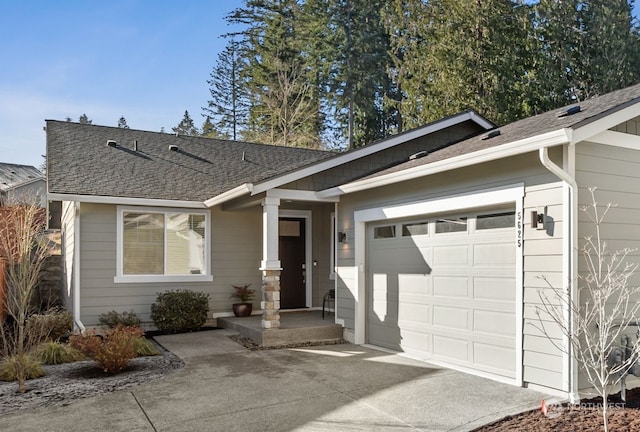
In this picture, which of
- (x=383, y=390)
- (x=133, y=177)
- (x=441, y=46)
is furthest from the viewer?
(x=441, y=46)

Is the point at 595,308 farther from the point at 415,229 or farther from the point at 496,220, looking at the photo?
the point at 415,229

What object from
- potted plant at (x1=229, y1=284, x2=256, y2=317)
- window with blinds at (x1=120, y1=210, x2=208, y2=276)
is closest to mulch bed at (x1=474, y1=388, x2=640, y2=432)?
potted plant at (x1=229, y1=284, x2=256, y2=317)

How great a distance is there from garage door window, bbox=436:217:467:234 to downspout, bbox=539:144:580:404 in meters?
1.57

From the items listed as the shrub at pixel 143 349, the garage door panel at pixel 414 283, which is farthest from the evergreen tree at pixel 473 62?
the shrub at pixel 143 349

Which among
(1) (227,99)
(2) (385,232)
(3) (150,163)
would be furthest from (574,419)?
(1) (227,99)

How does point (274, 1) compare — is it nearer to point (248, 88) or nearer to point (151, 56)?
point (248, 88)

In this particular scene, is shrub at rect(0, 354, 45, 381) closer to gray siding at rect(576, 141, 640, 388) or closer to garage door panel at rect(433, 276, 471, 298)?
garage door panel at rect(433, 276, 471, 298)

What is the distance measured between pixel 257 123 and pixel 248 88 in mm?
2378

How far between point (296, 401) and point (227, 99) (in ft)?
91.4

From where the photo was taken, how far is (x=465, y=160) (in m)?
6.25

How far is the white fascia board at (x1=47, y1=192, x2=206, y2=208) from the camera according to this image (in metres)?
8.82

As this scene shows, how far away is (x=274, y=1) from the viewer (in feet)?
87.0

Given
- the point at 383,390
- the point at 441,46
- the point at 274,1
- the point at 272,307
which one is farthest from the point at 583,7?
the point at 383,390

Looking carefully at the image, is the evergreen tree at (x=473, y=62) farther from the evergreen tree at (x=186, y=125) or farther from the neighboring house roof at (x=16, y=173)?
A: the evergreen tree at (x=186, y=125)
